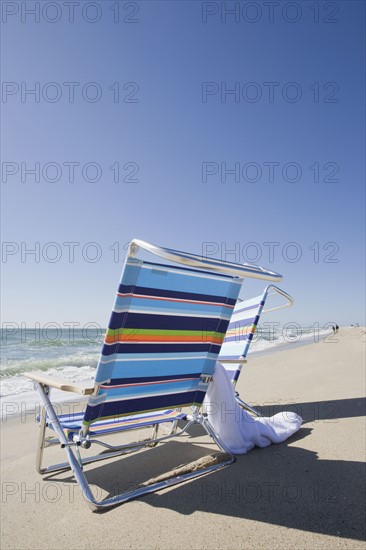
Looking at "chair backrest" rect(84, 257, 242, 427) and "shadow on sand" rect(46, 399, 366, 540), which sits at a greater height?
"chair backrest" rect(84, 257, 242, 427)

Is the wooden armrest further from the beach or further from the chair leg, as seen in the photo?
the beach

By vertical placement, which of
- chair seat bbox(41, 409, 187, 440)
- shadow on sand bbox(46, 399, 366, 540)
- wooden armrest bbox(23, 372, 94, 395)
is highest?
wooden armrest bbox(23, 372, 94, 395)

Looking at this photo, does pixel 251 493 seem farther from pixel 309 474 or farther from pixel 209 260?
pixel 209 260

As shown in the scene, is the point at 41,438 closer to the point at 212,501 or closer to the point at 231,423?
the point at 212,501

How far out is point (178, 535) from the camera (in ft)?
5.36

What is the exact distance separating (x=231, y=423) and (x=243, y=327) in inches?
63.0

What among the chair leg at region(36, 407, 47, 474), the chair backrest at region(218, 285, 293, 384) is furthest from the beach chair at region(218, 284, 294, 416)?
the chair leg at region(36, 407, 47, 474)

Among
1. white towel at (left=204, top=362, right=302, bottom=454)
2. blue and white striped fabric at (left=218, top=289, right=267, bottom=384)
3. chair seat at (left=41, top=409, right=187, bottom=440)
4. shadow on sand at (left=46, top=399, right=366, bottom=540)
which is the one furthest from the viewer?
blue and white striped fabric at (left=218, top=289, right=267, bottom=384)

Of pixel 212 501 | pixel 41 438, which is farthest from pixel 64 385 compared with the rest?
pixel 212 501

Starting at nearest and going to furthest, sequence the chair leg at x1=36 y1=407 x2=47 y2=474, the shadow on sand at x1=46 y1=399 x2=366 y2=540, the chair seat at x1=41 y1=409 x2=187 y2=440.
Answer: the shadow on sand at x1=46 y1=399 x2=366 y2=540 → the chair seat at x1=41 y1=409 x2=187 y2=440 → the chair leg at x1=36 y1=407 x2=47 y2=474

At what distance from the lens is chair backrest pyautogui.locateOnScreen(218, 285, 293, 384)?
12.5ft

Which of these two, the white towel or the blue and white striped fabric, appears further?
the blue and white striped fabric

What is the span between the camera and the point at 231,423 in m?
2.61

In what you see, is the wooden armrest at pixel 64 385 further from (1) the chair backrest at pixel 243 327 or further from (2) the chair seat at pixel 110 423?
(1) the chair backrest at pixel 243 327
